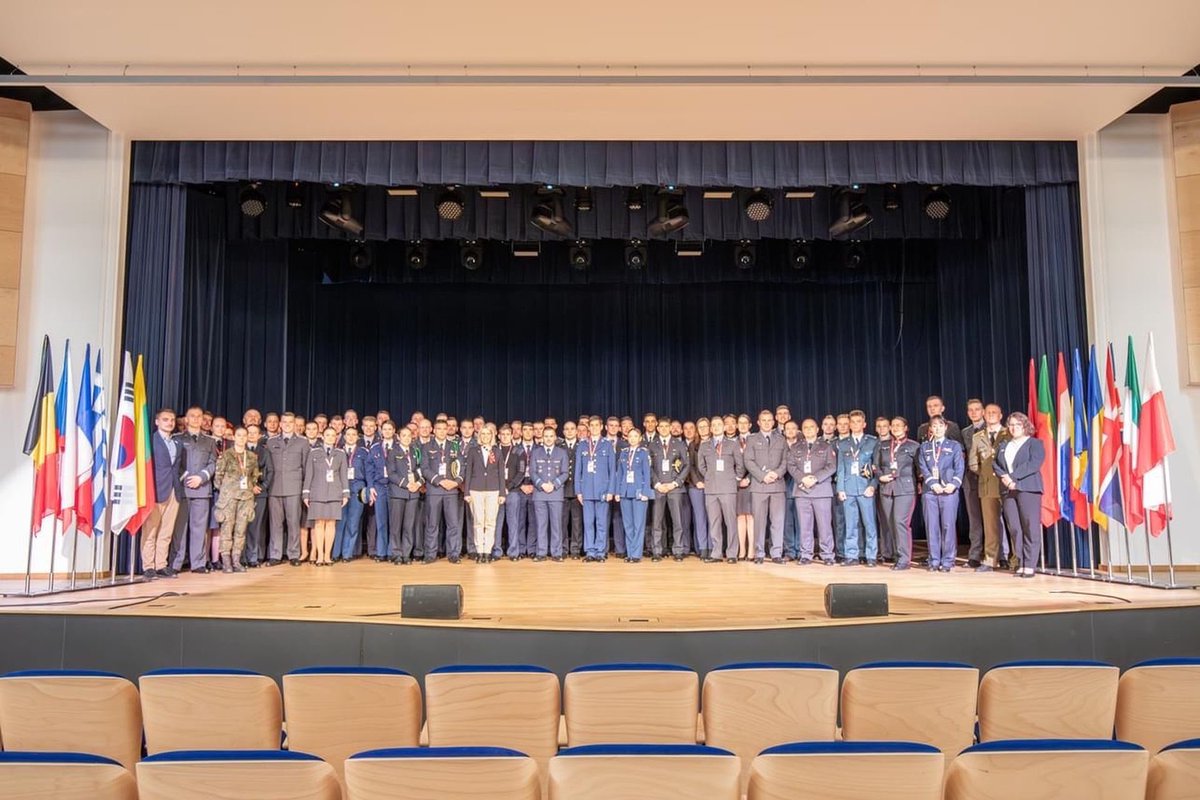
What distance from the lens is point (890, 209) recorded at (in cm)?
986

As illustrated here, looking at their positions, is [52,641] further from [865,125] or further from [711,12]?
[865,125]

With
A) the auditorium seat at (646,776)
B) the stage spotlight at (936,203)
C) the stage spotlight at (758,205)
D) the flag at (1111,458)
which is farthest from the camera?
the stage spotlight at (936,203)

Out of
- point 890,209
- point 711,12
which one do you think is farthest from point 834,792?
point 890,209

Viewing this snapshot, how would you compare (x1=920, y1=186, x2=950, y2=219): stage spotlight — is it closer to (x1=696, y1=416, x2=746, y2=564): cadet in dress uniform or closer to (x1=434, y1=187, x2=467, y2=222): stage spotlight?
Answer: (x1=696, y1=416, x2=746, y2=564): cadet in dress uniform

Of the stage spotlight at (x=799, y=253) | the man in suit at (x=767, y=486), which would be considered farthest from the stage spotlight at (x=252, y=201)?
the stage spotlight at (x=799, y=253)

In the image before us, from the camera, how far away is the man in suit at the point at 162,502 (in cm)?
804

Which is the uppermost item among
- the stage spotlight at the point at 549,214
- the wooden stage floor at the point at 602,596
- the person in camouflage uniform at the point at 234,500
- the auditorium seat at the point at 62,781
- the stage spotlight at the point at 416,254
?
the stage spotlight at the point at 416,254

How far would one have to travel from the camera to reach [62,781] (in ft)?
6.07

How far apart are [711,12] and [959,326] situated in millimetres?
6931

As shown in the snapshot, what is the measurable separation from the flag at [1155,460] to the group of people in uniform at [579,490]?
109 cm

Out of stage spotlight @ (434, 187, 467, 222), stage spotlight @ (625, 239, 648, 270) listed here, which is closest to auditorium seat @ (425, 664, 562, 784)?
stage spotlight @ (434, 187, 467, 222)

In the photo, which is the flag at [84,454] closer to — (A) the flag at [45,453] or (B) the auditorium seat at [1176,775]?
(A) the flag at [45,453]

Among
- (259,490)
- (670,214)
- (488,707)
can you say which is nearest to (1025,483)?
(670,214)

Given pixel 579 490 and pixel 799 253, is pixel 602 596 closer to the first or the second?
pixel 579 490
